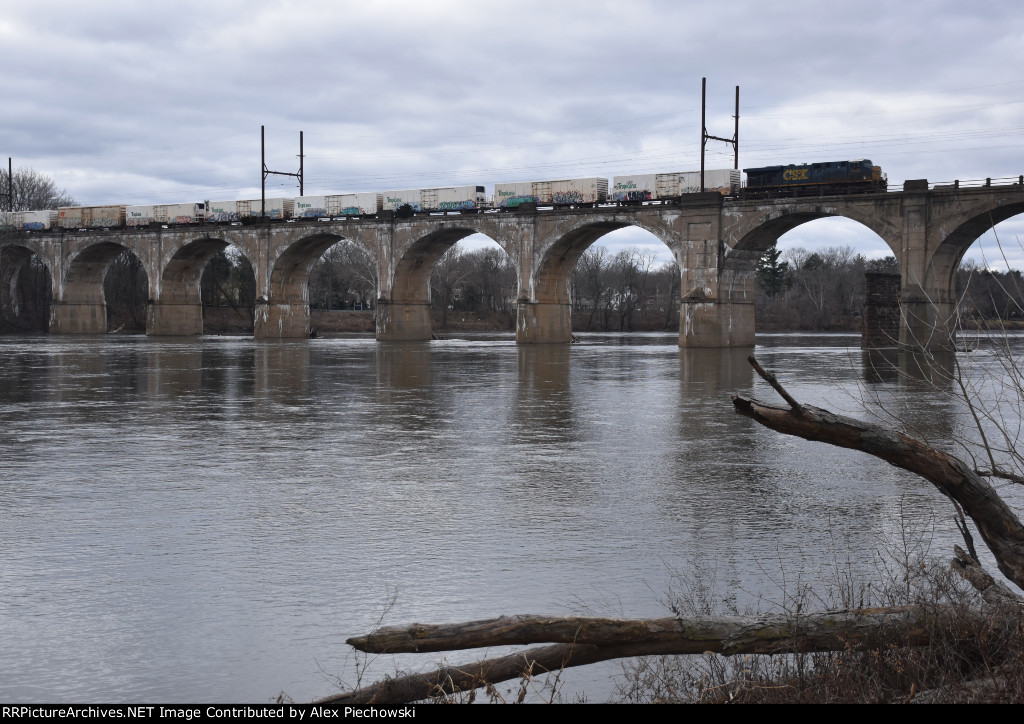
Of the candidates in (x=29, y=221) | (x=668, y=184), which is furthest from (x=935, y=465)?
(x=29, y=221)

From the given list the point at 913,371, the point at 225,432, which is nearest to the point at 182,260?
the point at 913,371

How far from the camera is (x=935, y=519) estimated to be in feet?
28.5

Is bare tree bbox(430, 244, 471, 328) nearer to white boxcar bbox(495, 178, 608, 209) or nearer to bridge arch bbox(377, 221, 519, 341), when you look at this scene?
bridge arch bbox(377, 221, 519, 341)

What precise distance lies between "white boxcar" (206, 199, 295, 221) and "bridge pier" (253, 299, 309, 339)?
5644 millimetres

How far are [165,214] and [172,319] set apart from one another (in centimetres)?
707

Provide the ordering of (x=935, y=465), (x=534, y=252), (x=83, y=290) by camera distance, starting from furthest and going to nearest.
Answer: (x=83, y=290), (x=534, y=252), (x=935, y=465)

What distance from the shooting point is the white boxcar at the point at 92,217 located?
70062mm

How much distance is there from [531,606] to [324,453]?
6838 mm

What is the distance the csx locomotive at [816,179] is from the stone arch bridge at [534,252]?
1261mm

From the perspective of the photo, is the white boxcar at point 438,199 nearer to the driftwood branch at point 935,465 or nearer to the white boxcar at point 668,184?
the white boxcar at point 668,184

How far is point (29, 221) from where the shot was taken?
242 feet

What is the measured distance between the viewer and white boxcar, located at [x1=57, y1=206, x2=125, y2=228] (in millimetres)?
70062

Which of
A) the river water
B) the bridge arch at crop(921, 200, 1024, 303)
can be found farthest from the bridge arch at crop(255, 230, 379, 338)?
the river water

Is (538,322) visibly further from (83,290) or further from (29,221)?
(29,221)
